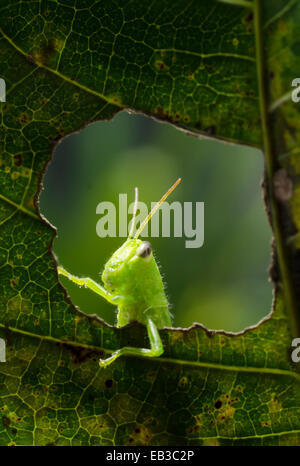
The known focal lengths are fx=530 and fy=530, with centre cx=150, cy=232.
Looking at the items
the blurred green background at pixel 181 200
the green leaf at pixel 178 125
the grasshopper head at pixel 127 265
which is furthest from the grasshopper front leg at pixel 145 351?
the blurred green background at pixel 181 200

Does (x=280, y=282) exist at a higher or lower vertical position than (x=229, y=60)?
lower

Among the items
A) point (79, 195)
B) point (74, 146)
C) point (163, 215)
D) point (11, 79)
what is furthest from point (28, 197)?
point (74, 146)

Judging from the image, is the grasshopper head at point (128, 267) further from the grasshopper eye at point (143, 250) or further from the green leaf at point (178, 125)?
the green leaf at point (178, 125)

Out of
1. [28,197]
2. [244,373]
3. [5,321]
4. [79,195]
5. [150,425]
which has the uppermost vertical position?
[79,195]

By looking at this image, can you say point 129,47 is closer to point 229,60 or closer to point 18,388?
point 229,60

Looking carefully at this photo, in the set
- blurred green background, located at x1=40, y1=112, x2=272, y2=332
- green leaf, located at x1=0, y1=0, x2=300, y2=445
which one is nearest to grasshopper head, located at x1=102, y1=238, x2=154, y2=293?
green leaf, located at x1=0, y1=0, x2=300, y2=445

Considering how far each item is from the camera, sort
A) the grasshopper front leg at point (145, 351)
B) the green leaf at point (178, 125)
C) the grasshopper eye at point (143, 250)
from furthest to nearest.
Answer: the grasshopper eye at point (143, 250), the grasshopper front leg at point (145, 351), the green leaf at point (178, 125)

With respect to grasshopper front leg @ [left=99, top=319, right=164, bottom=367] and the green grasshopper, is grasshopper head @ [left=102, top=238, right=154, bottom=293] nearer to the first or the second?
the green grasshopper
